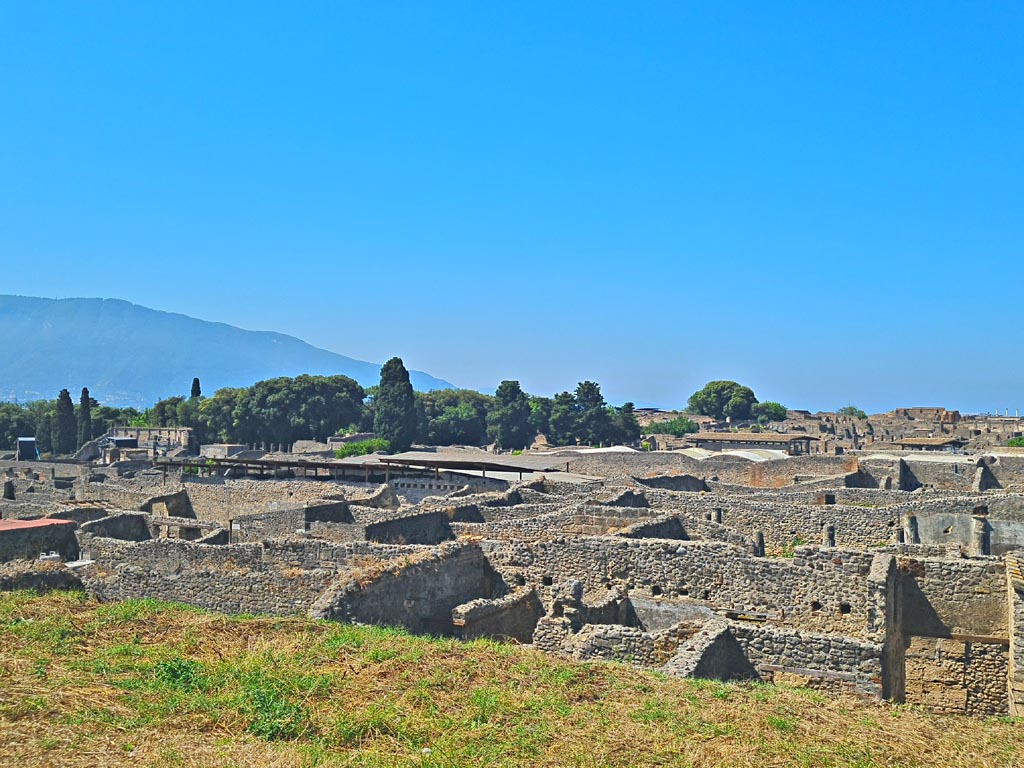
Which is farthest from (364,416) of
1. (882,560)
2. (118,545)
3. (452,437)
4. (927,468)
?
(882,560)

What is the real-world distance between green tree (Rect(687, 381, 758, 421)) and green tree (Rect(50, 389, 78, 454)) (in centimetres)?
8544

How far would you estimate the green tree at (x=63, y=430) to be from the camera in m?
98.7

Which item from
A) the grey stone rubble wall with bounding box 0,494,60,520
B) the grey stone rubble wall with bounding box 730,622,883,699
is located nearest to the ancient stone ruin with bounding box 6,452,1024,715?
the grey stone rubble wall with bounding box 730,622,883,699

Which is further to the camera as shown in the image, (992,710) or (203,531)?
(203,531)

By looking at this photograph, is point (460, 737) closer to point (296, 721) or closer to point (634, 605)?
point (296, 721)

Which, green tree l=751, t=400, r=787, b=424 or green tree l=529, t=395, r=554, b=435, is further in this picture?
green tree l=751, t=400, r=787, b=424

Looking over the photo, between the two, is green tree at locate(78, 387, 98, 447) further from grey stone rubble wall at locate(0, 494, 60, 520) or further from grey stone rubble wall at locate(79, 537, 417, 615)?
grey stone rubble wall at locate(79, 537, 417, 615)

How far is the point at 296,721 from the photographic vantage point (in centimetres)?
809

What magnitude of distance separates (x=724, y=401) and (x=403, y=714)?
130 metres

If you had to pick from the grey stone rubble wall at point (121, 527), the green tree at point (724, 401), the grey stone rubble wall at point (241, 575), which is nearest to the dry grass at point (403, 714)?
the grey stone rubble wall at point (241, 575)

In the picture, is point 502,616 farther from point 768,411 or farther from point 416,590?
point 768,411

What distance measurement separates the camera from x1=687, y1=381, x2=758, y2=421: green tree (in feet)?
431

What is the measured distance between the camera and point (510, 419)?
325ft

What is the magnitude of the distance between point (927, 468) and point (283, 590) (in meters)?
30.1
